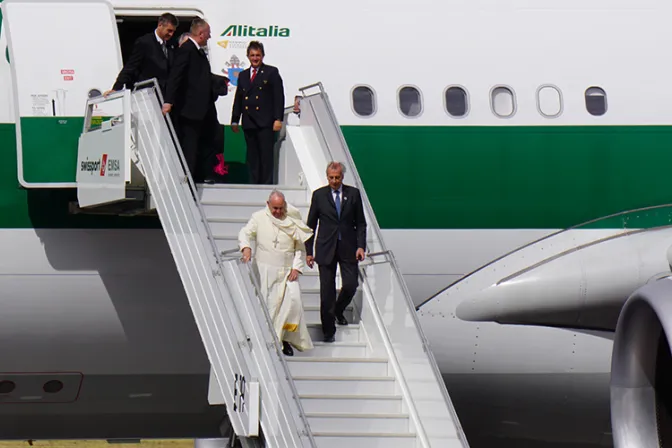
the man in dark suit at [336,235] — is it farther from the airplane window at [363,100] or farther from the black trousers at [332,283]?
the airplane window at [363,100]

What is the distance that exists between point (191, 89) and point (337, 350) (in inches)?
109

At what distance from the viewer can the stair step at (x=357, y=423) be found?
924 centimetres

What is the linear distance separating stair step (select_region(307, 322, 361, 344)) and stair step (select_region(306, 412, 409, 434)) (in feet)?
2.57

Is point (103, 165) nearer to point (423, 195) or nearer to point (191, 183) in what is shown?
point (191, 183)

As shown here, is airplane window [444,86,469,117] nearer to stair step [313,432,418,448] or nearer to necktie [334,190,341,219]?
necktie [334,190,341,219]

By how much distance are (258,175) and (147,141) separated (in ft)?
4.33

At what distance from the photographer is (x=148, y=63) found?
10.5 metres

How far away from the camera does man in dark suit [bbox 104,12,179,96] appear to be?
10383mm

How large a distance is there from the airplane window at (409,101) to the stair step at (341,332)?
2416mm

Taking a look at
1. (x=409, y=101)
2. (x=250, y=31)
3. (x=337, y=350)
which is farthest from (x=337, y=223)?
(x=250, y=31)

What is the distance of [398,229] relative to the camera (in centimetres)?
1108

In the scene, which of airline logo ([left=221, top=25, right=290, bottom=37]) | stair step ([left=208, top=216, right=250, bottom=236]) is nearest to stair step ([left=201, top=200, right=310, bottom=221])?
stair step ([left=208, top=216, right=250, bottom=236])

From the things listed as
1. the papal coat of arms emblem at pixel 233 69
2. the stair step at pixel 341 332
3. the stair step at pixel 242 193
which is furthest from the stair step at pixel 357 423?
the papal coat of arms emblem at pixel 233 69

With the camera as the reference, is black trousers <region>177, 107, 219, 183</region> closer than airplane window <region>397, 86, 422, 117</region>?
Yes
